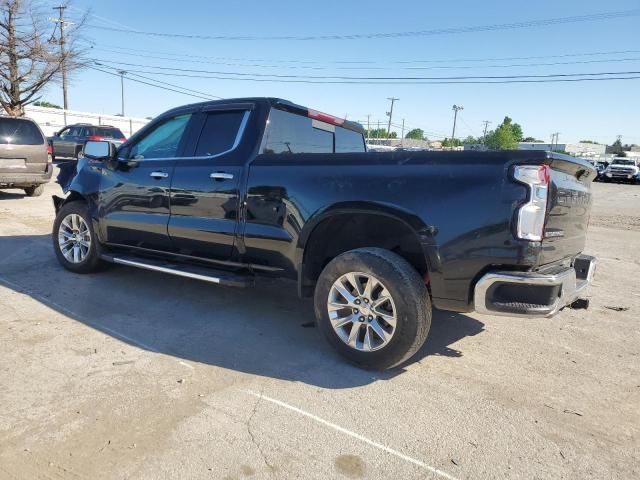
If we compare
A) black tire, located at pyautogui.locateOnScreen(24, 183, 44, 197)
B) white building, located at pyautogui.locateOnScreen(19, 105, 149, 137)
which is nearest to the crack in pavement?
black tire, located at pyautogui.locateOnScreen(24, 183, 44, 197)

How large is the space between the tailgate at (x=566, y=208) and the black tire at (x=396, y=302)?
31.4 inches

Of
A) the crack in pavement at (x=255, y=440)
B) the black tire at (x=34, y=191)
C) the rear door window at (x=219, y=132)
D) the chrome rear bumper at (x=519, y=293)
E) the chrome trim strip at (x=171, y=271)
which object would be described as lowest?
the crack in pavement at (x=255, y=440)

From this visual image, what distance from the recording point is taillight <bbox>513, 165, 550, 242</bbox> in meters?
2.89

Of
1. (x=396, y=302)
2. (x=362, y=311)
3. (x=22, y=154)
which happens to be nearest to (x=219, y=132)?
(x=362, y=311)

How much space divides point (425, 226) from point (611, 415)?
1572 mm

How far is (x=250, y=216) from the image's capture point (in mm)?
4078

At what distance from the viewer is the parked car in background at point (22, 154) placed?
10305mm

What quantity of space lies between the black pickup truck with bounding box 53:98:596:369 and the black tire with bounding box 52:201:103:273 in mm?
22

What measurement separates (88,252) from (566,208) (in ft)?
15.4

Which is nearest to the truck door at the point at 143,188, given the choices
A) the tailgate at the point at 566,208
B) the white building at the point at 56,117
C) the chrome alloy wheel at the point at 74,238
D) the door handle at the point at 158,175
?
the door handle at the point at 158,175

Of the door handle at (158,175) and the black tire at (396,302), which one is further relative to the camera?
the door handle at (158,175)

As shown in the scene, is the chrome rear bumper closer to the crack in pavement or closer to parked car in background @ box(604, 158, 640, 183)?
the crack in pavement

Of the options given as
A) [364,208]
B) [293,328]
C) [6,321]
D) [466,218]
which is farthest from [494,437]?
[6,321]

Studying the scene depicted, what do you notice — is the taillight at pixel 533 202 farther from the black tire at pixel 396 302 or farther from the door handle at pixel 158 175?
the door handle at pixel 158 175
